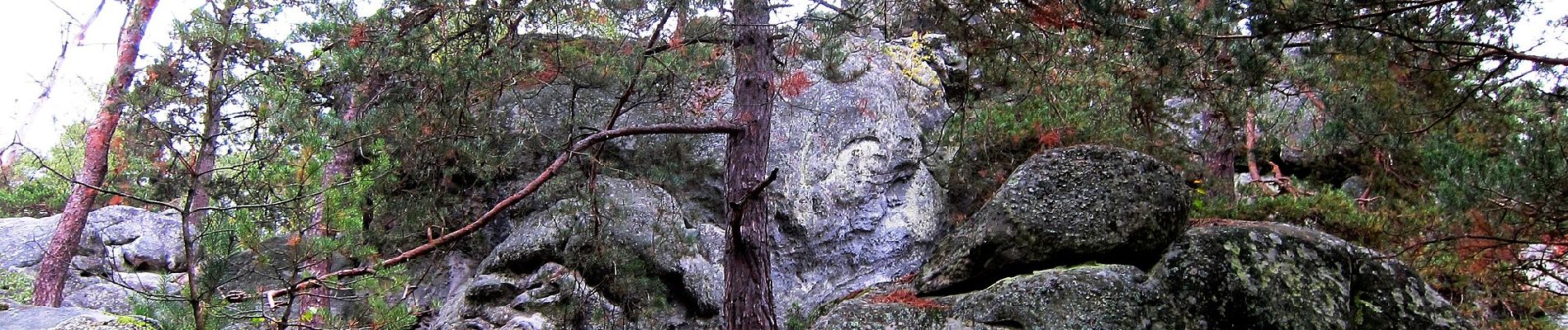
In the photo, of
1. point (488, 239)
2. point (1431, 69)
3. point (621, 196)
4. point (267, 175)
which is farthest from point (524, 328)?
point (1431, 69)

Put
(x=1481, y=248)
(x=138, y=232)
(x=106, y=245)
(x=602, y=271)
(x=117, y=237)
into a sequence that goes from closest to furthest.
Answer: (x=1481, y=248)
(x=602, y=271)
(x=106, y=245)
(x=117, y=237)
(x=138, y=232)

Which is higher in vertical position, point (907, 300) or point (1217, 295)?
point (907, 300)

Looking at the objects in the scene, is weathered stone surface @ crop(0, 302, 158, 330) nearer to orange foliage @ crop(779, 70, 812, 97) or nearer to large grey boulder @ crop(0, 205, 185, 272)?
orange foliage @ crop(779, 70, 812, 97)

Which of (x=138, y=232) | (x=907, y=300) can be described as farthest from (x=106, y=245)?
(x=907, y=300)

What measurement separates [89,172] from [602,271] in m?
4.93

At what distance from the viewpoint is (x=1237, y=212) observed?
780 centimetres

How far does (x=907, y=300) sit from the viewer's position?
6172 mm

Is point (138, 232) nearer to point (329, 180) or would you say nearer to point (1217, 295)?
point (329, 180)

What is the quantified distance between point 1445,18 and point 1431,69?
1.14 feet

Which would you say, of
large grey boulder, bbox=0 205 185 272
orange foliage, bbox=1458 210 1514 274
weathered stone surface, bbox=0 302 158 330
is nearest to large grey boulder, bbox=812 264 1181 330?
orange foliage, bbox=1458 210 1514 274

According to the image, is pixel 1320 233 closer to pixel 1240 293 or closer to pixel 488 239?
pixel 1240 293

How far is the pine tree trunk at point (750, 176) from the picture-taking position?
6.55 meters

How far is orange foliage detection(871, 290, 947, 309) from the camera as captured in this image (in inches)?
238

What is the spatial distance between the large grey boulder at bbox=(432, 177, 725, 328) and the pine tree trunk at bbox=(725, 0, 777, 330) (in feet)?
3.61
